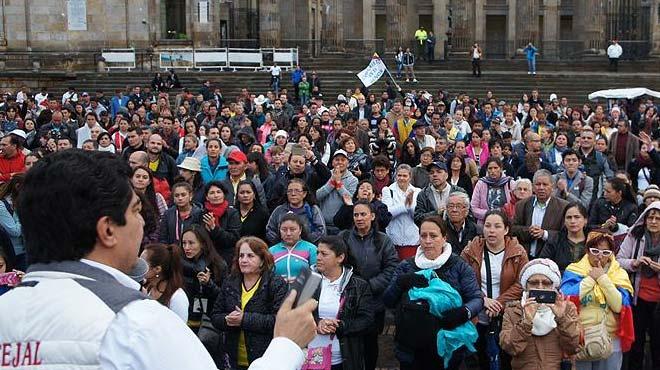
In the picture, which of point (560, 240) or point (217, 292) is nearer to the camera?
point (217, 292)

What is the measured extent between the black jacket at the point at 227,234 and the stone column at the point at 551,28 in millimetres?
46636

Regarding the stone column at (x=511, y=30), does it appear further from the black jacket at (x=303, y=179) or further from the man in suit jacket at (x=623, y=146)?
the black jacket at (x=303, y=179)

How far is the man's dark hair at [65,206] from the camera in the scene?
245 centimetres

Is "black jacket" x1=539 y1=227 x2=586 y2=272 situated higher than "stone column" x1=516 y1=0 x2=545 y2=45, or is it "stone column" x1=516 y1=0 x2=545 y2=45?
"stone column" x1=516 y1=0 x2=545 y2=45

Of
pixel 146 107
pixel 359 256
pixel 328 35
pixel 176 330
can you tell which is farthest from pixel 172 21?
pixel 176 330

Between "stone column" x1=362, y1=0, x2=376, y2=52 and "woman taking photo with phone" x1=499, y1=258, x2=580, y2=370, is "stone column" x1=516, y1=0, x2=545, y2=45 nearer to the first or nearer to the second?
"stone column" x1=362, y1=0, x2=376, y2=52

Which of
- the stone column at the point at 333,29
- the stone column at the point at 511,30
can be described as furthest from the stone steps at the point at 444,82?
the stone column at the point at 511,30

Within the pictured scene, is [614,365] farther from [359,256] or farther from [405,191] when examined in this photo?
[405,191]

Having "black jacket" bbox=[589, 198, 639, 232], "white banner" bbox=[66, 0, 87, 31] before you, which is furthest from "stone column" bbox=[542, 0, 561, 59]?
"black jacket" bbox=[589, 198, 639, 232]

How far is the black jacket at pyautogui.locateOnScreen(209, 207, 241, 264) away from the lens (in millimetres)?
8625

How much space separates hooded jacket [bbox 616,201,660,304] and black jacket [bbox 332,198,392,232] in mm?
2546

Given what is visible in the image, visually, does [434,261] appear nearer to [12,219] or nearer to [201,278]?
[201,278]

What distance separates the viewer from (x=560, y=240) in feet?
27.7

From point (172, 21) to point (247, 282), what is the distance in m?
37.2
